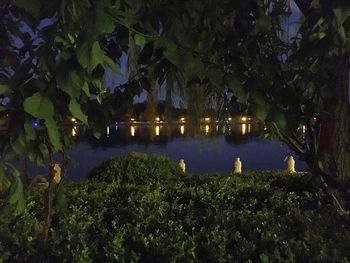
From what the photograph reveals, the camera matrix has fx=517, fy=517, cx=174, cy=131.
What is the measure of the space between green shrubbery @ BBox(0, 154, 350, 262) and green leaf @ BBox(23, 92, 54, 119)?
1929 millimetres

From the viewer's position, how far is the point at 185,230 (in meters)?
3.86

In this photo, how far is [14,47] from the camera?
62.6 inches

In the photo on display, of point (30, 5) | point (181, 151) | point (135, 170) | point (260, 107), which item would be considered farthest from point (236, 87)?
point (181, 151)

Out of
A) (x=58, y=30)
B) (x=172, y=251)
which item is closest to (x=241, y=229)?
(x=172, y=251)

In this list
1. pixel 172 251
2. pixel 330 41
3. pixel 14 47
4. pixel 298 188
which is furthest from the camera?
pixel 298 188

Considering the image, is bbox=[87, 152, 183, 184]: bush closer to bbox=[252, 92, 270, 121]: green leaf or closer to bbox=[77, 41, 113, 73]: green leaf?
bbox=[252, 92, 270, 121]: green leaf

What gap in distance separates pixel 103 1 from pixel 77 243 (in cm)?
268

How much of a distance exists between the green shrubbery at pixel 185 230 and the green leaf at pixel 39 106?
6.33 ft

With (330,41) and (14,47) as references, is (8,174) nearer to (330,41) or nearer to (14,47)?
(14,47)

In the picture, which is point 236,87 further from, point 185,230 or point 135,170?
point 135,170

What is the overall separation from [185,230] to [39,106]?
9.48 feet

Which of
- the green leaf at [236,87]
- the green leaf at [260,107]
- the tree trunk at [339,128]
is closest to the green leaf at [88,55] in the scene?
the green leaf at [236,87]

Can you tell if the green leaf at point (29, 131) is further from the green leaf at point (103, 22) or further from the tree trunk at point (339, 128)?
the tree trunk at point (339, 128)

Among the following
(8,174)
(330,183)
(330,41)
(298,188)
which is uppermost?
(330,41)
